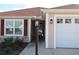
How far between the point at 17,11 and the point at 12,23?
8.58 feet

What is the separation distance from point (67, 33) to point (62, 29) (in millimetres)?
521

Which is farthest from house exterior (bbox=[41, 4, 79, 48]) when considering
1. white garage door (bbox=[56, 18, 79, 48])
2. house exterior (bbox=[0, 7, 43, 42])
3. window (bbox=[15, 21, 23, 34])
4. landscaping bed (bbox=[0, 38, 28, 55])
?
window (bbox=[15, 21, 23, 34])

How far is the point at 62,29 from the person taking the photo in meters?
14.4

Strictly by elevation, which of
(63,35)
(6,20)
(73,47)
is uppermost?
(6,20)

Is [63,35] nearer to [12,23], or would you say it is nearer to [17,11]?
[12,23]

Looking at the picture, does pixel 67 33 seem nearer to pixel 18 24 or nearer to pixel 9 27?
Answer: pixel 18 24

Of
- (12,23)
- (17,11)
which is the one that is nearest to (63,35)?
(12,23)

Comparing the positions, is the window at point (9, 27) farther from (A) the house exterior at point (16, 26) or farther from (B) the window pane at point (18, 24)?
(B) the window pane at point (18, 24)

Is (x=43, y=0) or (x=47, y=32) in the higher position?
(x=43, y=0)

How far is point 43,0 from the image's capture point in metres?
3.46

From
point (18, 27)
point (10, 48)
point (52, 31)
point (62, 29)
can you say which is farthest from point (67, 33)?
point (18, 27)

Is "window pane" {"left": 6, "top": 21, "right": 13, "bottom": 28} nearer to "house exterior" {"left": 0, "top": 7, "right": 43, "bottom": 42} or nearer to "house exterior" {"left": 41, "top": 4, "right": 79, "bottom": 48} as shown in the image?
"house exterior" {"left": 0, "top": 7, "right": 43, "bottom": 42}

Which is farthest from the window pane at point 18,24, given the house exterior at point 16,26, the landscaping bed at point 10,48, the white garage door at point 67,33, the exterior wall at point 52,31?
the white garage door at point 67,33
